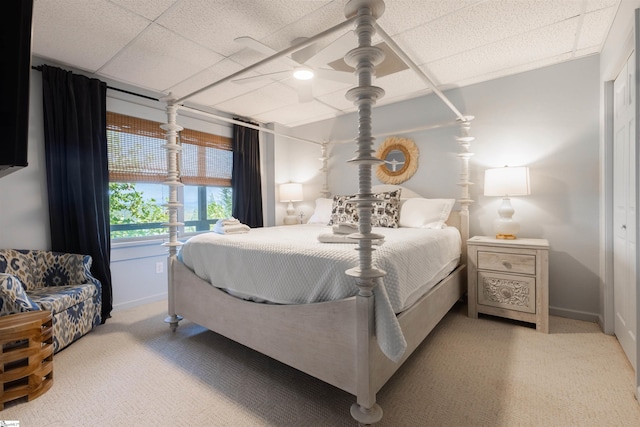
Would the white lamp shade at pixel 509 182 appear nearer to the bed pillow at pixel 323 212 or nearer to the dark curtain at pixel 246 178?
the bed pillow at pixel 323 212

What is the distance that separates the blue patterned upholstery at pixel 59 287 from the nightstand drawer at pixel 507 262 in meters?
3.37

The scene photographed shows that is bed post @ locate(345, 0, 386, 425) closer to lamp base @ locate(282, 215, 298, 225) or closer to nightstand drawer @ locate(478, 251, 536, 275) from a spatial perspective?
nightstand drawer @ locate(478, 251, 536, 275)

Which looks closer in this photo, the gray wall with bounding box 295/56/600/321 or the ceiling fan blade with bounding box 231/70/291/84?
the ceiling fan blade with bounding box 231/70/291/84

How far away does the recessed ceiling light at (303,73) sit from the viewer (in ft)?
7.72

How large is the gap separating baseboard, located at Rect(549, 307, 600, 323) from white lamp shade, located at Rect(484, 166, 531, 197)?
1150mm

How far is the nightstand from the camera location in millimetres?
2402

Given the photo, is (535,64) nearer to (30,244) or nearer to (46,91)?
(46,91)

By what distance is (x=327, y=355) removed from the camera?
Result: 1.51 meters

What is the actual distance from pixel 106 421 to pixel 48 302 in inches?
43.6

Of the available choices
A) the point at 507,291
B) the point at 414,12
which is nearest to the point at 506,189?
the point at 507,291

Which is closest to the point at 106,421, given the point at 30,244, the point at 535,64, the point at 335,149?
the point at 30,244

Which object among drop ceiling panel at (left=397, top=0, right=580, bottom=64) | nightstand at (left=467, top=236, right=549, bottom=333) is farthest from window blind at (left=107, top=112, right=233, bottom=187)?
nightstand at (left=467, top=236, right=549, bottom=333)

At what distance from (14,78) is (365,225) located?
133 cm

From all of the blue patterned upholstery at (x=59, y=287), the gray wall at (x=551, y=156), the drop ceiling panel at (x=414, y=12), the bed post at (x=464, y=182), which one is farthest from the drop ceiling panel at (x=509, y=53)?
the blue patterned upholstery at (x=59, y=287)
